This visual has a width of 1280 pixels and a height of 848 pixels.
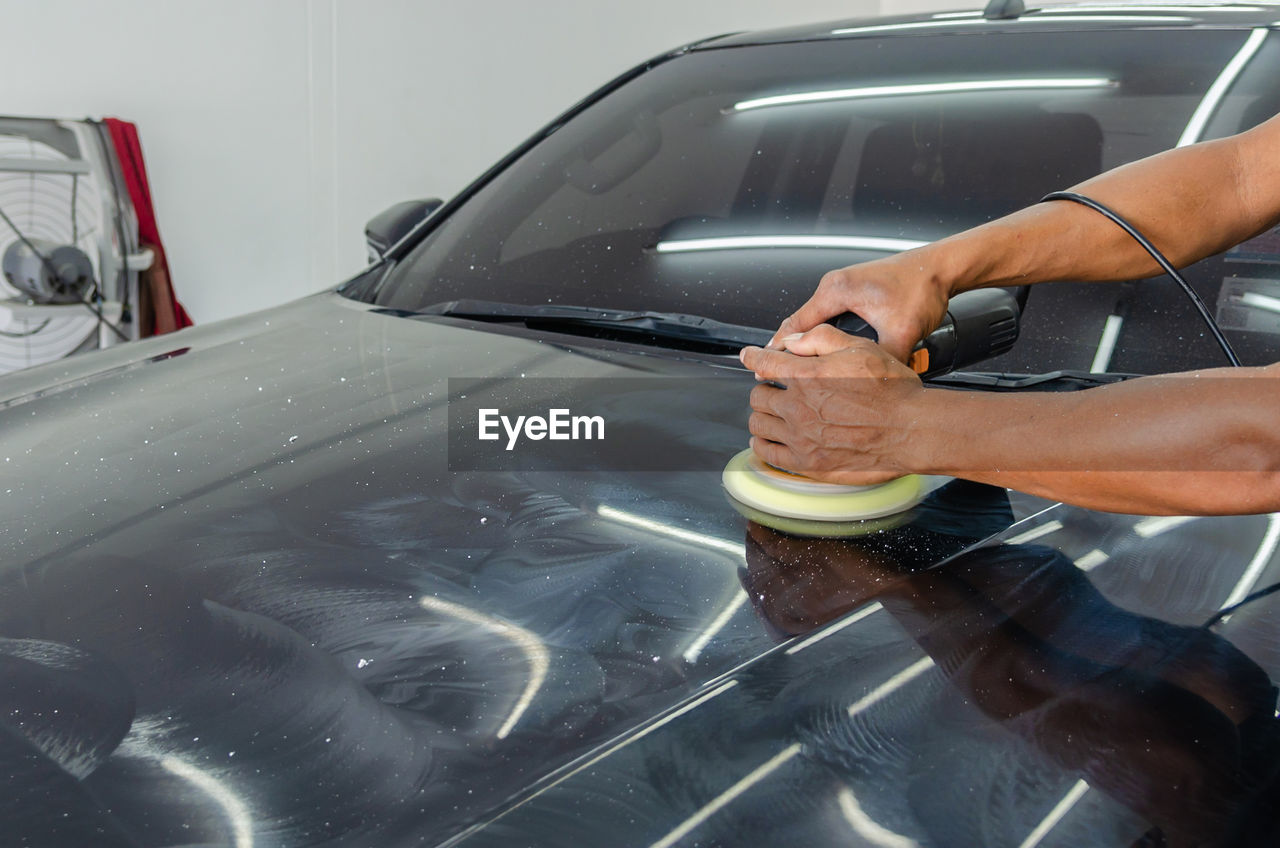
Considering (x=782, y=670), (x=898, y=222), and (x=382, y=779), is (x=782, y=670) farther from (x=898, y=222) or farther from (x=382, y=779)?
(x=898, y=222)

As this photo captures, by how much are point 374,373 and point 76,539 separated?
17.6 inches

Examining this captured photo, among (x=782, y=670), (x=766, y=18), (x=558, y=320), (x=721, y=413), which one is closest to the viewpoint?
(x=782, y=670)

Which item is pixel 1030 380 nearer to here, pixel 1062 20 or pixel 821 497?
pixel 821 497

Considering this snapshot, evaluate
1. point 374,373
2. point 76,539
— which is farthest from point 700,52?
point 76,539

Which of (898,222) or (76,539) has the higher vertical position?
(898,222)

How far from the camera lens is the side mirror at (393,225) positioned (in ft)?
5.99

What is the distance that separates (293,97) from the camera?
391 centimetres

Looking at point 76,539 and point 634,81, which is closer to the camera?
point 76,539

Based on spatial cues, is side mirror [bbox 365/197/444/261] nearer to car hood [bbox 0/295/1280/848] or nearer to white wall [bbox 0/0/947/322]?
car hood [bbox 0/295/1280/848]

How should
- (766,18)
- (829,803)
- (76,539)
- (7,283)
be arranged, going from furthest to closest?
(766,18) → (7,283) → (76,539) → (829,803)

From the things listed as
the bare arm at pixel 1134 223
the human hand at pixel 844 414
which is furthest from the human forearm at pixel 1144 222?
the human hand at pixel 844 414

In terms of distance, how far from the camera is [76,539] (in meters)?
0.89

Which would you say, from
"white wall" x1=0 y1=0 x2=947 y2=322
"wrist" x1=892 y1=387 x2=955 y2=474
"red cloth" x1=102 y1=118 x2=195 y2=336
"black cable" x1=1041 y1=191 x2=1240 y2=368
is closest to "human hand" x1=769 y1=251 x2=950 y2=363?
"wrist" x1=892 y1=387 x2=955 y2=474

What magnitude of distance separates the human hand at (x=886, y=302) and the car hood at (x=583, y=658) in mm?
143
